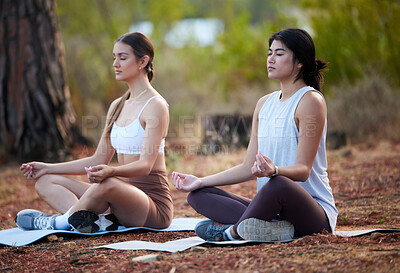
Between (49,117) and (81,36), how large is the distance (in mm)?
8258

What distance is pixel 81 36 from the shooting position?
1530cm

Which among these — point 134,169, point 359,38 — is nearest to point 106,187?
point 134,169

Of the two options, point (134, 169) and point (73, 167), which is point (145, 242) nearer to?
Result: point (134, 169)

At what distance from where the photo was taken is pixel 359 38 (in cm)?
946

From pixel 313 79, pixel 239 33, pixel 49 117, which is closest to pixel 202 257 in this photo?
pixel 313 79

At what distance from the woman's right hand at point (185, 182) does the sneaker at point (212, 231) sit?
0.24 meters

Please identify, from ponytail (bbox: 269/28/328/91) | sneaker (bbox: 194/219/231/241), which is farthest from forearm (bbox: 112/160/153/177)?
ponytail (bbox: 269/28/328/91)

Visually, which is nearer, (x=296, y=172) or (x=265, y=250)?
(x=265, y=250)

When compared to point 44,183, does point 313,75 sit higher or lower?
higher

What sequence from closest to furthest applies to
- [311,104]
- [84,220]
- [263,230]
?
[263,230], [311,104], [84,220]

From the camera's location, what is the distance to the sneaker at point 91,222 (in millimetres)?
3688

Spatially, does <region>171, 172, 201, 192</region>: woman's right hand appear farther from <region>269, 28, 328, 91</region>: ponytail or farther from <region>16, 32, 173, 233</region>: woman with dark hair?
<region>269, 28, 328, 91</region>: ponytail

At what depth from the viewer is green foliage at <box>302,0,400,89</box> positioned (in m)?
9.12

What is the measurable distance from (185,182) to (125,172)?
0.43m
